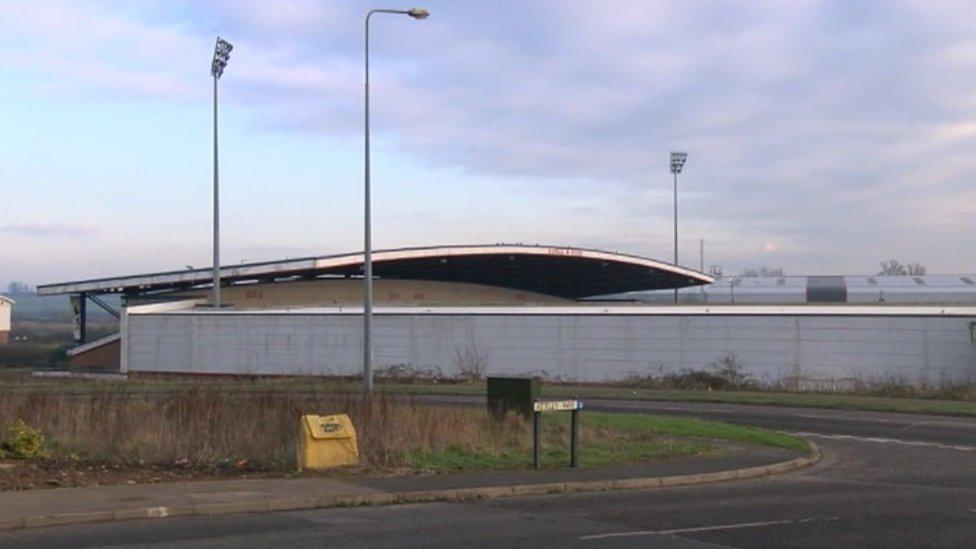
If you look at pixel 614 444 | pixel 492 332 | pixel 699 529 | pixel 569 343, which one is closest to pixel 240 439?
pixel 614 444

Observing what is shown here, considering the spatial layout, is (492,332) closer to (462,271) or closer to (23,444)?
(462,271)

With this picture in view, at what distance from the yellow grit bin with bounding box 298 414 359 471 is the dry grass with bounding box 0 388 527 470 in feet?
1.07

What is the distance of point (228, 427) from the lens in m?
17.5

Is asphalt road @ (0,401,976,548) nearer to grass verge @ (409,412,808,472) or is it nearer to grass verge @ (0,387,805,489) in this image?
grass verge @ (409,412,808,472)

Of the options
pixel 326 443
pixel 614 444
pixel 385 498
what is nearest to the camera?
pixel 385 498

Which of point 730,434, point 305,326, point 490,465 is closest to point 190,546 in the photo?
point 490,465

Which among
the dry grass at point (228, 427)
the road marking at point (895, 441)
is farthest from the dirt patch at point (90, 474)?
the road marking at point (895, 441)

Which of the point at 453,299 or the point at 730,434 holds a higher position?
the point at 453,299

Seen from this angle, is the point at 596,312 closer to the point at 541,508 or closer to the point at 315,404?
the point at 315,404

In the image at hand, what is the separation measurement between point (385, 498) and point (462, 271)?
6263 cm

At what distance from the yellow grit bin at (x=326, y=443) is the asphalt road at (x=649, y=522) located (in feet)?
9.20

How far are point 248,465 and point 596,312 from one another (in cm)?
3532

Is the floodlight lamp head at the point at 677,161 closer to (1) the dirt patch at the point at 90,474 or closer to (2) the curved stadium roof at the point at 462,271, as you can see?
(2) the curved stadium roof at the point at 462,271

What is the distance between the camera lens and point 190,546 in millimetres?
10531
